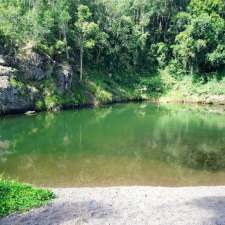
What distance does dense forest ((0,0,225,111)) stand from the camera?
2301 inches

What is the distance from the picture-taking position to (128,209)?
17.5 meters

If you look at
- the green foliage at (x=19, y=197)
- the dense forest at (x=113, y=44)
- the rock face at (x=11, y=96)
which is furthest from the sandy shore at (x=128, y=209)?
the dense forest at (x=113, y=44)

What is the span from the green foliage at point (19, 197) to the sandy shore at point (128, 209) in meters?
0.42

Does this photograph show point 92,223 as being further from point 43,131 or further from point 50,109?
point 50,109

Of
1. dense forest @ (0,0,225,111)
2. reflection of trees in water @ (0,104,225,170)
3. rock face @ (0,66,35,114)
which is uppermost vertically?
dense forest @ (0,0,225,111)

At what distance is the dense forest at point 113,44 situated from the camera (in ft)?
192

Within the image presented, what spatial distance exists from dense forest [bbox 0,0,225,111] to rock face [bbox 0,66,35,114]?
1.34 metres

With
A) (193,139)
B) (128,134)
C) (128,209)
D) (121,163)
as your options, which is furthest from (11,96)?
(128,209)

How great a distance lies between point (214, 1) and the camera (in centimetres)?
7619

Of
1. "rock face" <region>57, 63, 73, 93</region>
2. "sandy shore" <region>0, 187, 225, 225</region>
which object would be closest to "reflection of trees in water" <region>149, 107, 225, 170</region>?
"sandy shore" <region>0, 187, 225, 225</region>

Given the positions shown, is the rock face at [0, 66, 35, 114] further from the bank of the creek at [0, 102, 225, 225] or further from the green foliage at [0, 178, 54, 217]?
the green foliage at [0, 178, 54, 217]

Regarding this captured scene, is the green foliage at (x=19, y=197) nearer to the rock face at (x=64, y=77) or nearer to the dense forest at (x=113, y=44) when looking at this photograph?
the dense forest at (x=113, y=44)

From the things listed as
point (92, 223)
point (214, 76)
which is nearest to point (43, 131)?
point (92, 223)

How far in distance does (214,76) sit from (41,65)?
3039cm
